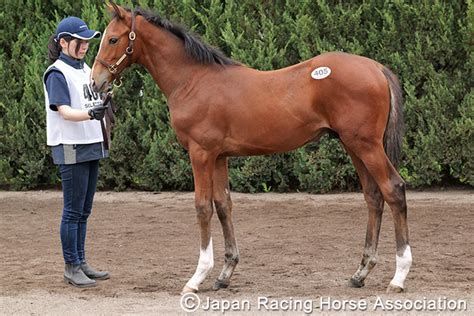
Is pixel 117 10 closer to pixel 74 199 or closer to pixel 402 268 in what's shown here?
pixel 74 199

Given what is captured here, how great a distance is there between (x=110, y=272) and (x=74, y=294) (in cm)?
72

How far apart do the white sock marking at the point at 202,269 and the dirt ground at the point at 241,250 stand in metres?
0.13

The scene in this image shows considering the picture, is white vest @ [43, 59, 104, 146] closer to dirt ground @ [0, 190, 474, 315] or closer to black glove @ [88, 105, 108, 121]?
black glove @ [88, 105, 108, 121]

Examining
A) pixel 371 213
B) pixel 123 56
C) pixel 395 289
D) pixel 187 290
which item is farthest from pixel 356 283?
pixel 123 56

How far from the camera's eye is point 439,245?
7680mm

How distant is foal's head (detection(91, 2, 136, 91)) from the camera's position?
20.9 feet

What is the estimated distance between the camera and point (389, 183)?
610 centimetres

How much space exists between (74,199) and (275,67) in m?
4.42

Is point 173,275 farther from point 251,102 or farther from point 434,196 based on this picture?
point 434,196

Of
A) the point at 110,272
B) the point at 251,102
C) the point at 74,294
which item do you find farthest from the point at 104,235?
the point at 251,102

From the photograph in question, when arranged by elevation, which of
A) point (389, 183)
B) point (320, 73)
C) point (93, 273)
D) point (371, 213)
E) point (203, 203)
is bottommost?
point (93, 273)

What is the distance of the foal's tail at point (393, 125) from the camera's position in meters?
6.21

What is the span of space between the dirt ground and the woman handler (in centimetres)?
38

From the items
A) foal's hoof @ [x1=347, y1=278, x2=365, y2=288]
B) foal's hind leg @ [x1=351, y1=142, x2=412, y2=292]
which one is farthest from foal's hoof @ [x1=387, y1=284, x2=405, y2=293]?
foal's hoof @ [x1=347, y1=278, x2=365, y2=288]
